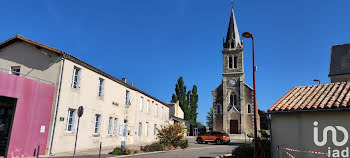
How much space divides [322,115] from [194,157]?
719cm

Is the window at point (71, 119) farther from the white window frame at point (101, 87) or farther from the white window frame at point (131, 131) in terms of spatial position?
the white window frame at point (131, 131)

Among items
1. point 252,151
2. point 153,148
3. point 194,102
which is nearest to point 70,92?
point 153,148

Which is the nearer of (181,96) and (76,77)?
(76,77)

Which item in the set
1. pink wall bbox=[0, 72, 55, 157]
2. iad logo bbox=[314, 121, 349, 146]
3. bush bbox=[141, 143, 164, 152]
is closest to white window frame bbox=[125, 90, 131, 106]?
bush bbox=[141, 143, 164, 152]

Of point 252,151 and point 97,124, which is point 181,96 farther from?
point 252,151

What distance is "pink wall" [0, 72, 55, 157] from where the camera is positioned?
11625 mm

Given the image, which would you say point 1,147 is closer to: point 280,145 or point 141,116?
point 141,116

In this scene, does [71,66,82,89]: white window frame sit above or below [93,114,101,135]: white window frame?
above

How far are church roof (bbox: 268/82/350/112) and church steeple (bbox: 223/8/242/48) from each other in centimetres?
3865

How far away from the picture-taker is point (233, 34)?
168ft

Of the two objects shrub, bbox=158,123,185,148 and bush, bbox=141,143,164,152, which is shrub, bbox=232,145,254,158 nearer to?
bush, bbox=141,143,164,152

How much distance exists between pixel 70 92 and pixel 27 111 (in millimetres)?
2756

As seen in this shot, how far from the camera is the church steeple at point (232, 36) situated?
5047 cm

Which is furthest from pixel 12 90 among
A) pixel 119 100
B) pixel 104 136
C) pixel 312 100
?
pixel 312 100
